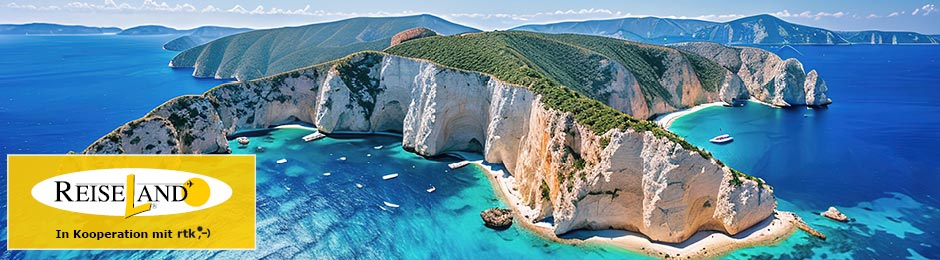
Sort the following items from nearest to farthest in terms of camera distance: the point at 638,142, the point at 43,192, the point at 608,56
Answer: the point at 43,192 < the point at 638,142 < the point at 608,56

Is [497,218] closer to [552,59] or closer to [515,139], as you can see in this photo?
[515,139]

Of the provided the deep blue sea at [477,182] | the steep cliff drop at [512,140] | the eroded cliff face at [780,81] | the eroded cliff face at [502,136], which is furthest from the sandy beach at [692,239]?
the eroded cliff face at [780,81]

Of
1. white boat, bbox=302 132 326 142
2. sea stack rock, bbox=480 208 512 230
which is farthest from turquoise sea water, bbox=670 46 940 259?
white boat, bbox=302 132 326 142

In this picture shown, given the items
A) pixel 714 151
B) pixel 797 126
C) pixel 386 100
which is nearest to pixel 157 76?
pixel 386 100

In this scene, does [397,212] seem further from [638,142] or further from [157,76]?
[157,76]

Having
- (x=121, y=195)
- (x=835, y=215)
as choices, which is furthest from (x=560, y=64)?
(x=121, y=195)

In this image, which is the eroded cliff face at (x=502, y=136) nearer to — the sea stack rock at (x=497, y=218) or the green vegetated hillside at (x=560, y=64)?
the green vegetated hillside at (x=560, y=64)
